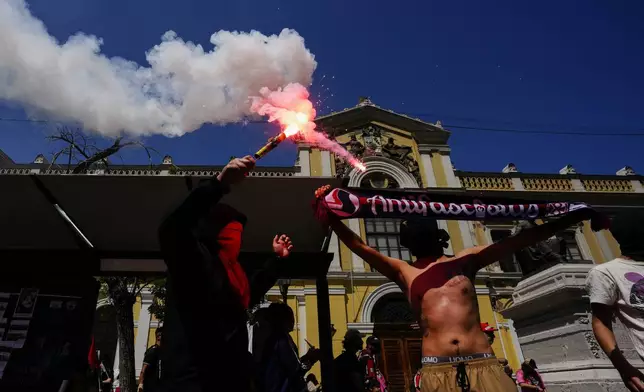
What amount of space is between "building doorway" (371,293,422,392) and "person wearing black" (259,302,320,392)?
949 cm

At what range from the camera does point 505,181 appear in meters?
18.0

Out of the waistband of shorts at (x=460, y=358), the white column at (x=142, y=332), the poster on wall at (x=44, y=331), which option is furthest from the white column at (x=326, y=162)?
the waistband of shorts at (x=460, y=358)

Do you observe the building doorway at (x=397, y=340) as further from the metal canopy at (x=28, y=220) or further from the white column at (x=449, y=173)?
the metal canopy at (x=28, y=220)

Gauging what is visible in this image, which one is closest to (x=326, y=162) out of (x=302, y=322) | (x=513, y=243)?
(x=302, y=322)

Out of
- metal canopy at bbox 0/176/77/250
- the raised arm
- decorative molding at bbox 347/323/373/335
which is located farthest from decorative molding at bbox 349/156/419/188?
the raised arm

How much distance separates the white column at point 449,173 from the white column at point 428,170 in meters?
0.63

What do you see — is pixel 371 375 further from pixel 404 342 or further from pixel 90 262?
pixel 404 342

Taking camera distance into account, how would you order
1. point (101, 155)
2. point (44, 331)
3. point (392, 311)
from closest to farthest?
point (44, 331) < point (101, 155) < point (392, 311)

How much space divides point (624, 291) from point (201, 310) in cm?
251

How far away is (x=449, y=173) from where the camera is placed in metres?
17.3

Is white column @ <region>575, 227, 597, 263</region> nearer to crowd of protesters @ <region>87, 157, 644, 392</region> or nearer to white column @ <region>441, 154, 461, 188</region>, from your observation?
white column @ <region>441, 154, 461, 188</region>

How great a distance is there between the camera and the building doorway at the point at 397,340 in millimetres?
12984

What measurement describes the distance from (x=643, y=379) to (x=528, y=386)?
15.1 ft

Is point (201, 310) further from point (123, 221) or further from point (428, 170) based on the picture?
point (428, 170)
